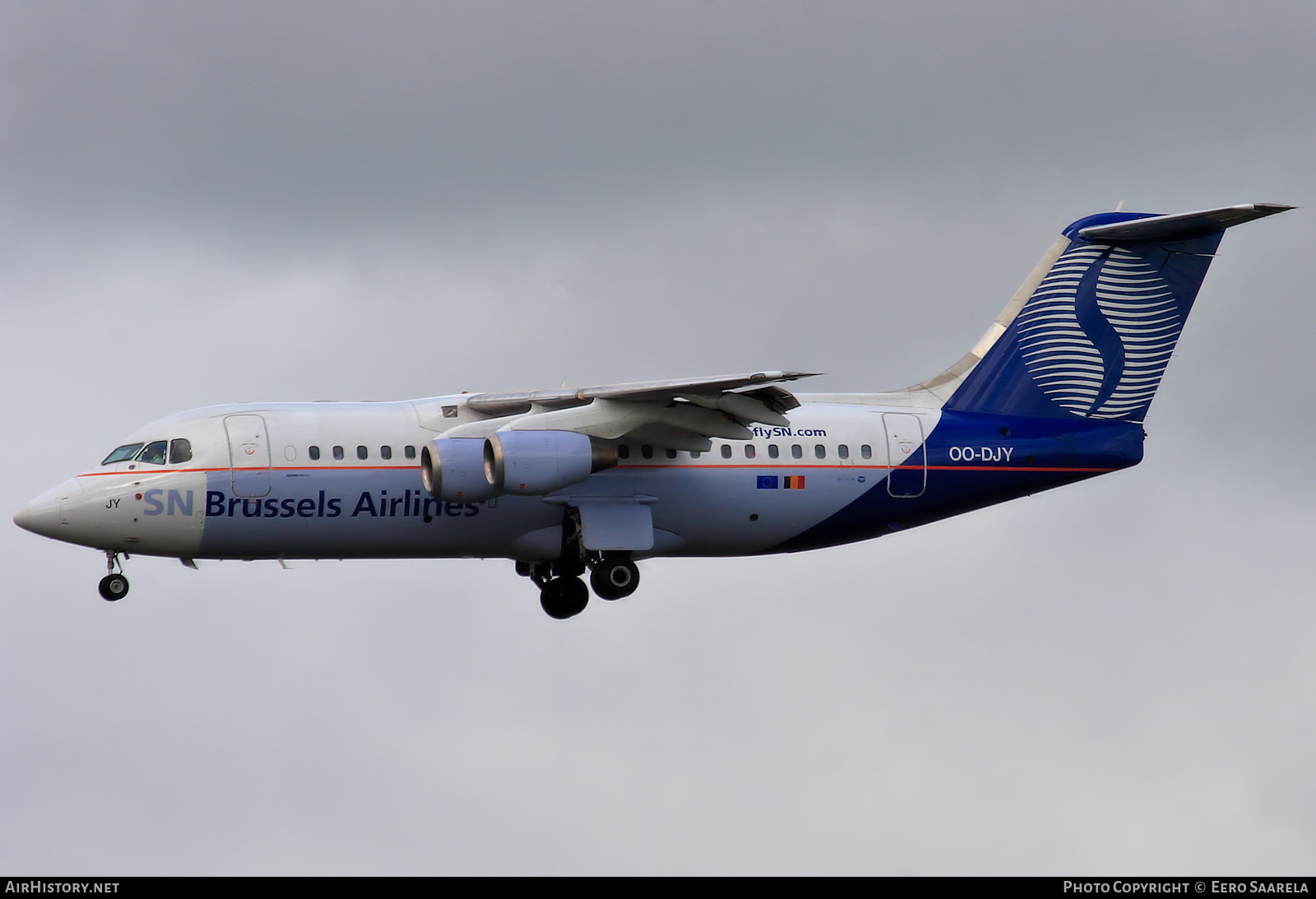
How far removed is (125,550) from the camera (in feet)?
84.8

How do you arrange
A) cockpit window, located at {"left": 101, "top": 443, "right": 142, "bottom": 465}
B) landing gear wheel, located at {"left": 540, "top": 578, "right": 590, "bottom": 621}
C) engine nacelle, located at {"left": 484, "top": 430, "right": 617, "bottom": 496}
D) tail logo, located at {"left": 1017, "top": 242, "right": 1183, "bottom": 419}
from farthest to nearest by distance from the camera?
tail logo, located at {"left": 1017, "top": 242, "right": 1183, "bottom": 419}
landing gear wheel, located at {"left": 540, "top": 578, "right": 590, "bottom": 621}
cockpit window, located at {"left": 101, "top": 443, "right": 142, "bottom": 465}
engine nacelle, located at {"left": 484, "top": 430, "right": 617, "bottom": 496}

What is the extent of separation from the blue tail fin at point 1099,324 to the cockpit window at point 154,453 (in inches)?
481

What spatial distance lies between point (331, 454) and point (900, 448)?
28.4 ft

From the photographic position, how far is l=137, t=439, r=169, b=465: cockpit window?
85.0 feet

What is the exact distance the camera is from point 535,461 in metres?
25.3

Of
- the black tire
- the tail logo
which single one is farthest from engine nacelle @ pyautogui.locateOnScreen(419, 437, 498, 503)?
the tail logo

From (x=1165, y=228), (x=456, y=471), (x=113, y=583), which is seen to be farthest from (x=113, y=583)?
(x=1165, y=228)

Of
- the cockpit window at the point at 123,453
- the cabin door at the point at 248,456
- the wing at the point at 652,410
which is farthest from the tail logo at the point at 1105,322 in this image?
the cockpit window at the point at 123,453

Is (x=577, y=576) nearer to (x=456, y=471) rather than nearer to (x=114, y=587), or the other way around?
(x=456, y=471)

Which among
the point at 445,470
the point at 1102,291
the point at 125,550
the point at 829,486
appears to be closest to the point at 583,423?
the point at 445,470

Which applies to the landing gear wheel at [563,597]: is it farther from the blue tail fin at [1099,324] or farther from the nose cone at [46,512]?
the nose cone at [46,512]

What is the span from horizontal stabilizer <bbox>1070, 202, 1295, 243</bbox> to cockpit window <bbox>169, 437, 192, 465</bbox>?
14429 mm

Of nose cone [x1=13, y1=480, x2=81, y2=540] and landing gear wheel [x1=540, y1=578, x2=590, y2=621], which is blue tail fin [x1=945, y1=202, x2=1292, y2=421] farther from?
nose cone [x1=13, y1=480, x2=81, y2=540]

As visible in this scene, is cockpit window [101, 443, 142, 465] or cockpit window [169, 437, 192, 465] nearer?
cockpit window [169, 437, 192, 465]
